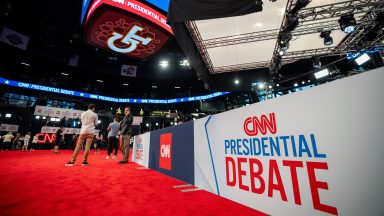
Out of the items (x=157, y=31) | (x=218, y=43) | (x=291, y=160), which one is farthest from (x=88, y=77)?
(x=291, y=160)

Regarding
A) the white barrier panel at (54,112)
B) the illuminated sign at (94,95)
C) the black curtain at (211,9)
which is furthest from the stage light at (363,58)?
the white barrier panel at (54,112)

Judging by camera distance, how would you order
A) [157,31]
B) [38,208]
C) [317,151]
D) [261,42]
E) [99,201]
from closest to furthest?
[317,151] < [38,208] < [99,201] < [261,42] < [157,31]

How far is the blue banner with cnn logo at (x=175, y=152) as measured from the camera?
9.53 feet

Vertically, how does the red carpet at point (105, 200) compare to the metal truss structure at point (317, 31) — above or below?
below

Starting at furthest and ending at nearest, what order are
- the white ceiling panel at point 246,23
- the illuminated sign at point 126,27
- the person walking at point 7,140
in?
the person walking at point 7,140 < the illuminated sign at point 126,27 < the white ceiling panel at point 246,23

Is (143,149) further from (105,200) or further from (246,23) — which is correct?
(246,23)

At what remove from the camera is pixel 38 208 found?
171cm

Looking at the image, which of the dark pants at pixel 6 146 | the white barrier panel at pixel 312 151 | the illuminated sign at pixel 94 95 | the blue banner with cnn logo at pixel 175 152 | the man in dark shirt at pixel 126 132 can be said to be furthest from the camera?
the illuminated sign at pixel 94 95

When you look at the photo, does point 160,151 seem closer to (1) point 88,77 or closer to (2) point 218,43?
(2) point 218,43

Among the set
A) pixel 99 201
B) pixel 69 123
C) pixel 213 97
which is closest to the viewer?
pixel 99 201

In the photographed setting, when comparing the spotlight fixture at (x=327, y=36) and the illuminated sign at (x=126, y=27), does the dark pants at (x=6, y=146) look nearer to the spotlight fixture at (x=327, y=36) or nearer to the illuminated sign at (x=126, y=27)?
the illuminated sign at (x=126, y=27)

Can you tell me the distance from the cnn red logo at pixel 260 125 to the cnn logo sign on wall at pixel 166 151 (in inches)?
81.6

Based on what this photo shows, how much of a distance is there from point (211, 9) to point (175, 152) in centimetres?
255

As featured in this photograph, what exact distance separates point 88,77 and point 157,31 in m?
19.7
